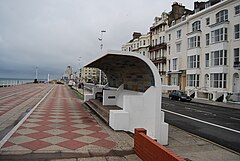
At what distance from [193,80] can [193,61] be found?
3.16 meters

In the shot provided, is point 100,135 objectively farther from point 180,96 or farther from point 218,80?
point 218,80

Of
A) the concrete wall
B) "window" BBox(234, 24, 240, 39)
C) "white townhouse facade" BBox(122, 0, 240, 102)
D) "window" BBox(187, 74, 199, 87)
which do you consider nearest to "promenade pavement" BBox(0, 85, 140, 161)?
the concrete wall

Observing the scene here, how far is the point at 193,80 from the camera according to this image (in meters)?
38.0

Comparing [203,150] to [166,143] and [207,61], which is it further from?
[207,61]

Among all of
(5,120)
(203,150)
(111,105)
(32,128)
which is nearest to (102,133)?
(32,128)

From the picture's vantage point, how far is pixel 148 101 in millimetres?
8578

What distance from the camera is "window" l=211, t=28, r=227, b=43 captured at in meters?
31.3

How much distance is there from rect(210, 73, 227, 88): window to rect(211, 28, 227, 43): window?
16.1ft

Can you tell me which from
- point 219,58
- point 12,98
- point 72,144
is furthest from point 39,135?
point 219,58

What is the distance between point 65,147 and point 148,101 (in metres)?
3.55

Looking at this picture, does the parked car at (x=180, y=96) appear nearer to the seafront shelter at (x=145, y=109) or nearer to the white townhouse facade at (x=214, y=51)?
the white townhouse facade at (x=214, y=51)

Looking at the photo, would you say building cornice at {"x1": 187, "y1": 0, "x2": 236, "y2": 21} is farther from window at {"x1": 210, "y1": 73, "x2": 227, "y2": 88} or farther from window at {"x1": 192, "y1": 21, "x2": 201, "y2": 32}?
window at {"x1": 210, "y1": 73, "x2": 227, "y2": 88}

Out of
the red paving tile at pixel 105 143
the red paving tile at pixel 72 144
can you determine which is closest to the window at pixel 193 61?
the red paving tile at pixel 105 143

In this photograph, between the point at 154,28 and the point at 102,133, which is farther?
the point at 154,28
